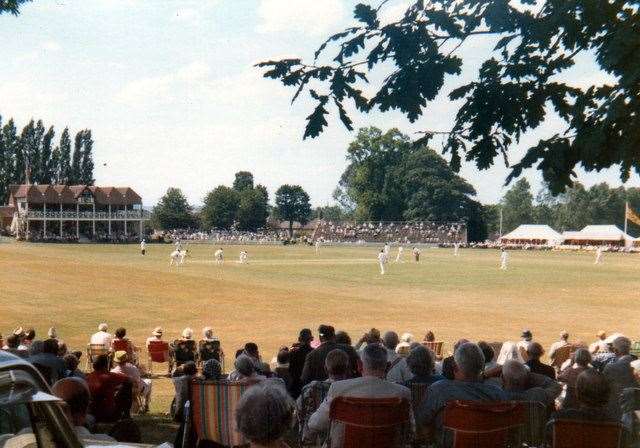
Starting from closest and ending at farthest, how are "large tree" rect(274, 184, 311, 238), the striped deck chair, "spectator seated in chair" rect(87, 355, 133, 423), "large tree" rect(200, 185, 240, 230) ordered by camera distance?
1. the striped deck chair
2. "spectator seated in chair" rect(87, 355, 133, 423)
3. "large tree" rect(200, 185, 240, 230)
4. "large tree" rect(274, 184, 311, 238)

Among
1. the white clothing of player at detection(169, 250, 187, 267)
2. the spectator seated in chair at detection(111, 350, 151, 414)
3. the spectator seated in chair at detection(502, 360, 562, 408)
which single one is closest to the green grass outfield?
the spectator seated in chair at detection(111, 350, 151, 414)

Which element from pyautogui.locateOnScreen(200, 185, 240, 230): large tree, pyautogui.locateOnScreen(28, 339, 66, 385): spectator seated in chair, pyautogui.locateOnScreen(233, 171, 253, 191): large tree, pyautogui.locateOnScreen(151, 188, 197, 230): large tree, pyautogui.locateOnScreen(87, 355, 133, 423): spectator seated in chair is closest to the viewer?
pyautogui.locateOnScreen(87, 355, 133, 423): spectator seated in chair

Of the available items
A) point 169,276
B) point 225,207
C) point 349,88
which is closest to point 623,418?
point 349,88

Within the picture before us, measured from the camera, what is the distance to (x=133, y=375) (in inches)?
418

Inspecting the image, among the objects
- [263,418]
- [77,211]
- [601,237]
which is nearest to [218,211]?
[77,211]

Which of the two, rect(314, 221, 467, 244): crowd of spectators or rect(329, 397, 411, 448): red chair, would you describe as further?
rect(314, 221, 467, 244): crowd of spectators

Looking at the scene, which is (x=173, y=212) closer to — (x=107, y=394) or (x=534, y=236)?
(x=534, y=236)

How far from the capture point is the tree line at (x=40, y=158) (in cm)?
13112

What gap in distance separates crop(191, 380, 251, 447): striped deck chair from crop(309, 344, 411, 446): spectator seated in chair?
0.78 meters

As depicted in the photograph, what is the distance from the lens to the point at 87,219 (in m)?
128

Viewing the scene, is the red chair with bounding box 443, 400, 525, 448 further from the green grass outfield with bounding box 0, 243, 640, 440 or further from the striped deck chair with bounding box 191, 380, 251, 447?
the green grass outfield with bounding box 0, 243, 640, 440

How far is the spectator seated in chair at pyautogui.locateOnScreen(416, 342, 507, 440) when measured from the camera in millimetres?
6020

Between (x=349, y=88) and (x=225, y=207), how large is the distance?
6178 inches

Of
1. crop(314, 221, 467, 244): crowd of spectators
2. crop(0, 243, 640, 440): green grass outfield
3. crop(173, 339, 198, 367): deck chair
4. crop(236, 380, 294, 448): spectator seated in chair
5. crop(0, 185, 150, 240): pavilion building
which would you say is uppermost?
crop(0, 185, 150, 240): pavilion building
